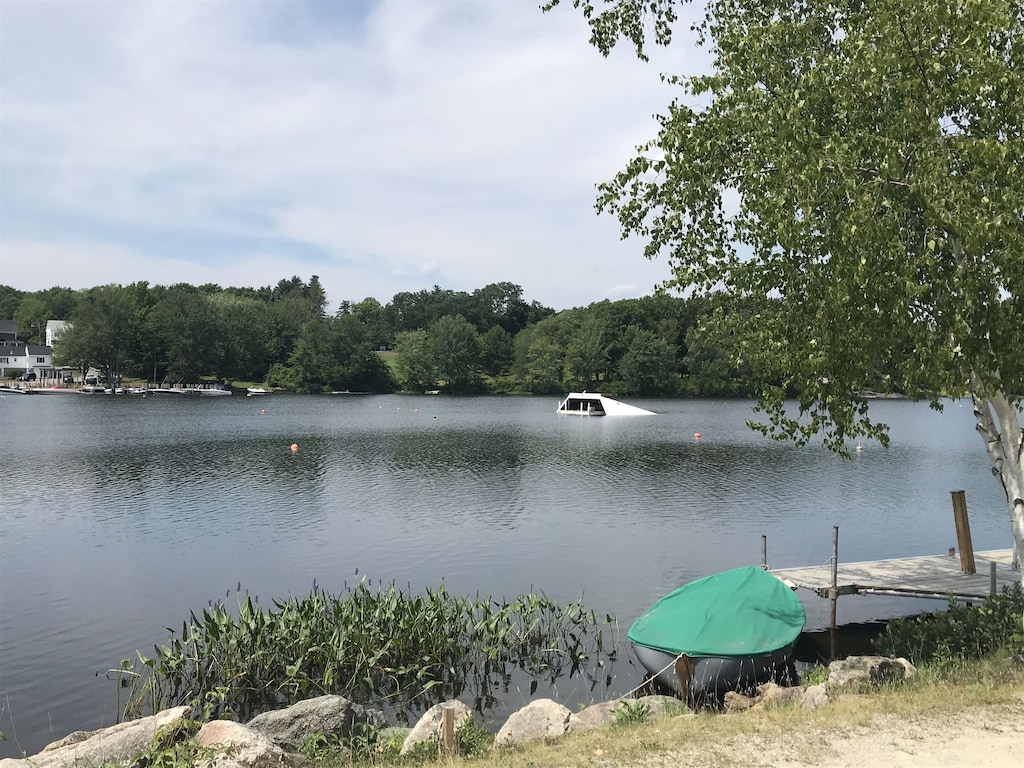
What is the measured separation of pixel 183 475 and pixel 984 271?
127 feet

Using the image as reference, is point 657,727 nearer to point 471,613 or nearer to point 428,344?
point 471,613

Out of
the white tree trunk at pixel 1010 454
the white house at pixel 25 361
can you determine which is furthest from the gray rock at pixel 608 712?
the white house at pixel 25 361

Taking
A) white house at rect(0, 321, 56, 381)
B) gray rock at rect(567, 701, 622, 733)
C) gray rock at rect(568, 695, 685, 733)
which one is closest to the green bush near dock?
gray rock at rect(568, 695, 685, 733)

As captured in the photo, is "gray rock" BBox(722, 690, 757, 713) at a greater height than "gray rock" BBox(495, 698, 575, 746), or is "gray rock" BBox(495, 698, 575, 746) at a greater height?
"gray rock" BBox(495, 698, 575, 746)

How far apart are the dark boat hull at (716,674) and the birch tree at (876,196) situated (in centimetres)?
468

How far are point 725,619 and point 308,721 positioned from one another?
8033 millimetres

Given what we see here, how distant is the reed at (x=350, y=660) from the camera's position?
1442 centimetres

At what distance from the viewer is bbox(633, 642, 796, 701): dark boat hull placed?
14391 millimetres

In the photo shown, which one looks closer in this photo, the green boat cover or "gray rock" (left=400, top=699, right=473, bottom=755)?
"gray rock" (left=400, top=699, right=473, bottom=755)

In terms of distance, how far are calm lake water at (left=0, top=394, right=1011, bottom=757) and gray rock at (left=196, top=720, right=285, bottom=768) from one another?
5699 millimetres

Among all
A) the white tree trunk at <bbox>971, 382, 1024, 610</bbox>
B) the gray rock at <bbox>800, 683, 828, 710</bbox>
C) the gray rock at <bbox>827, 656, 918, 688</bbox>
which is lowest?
the gray rock at <bbox>800, 683, 828, 710</bbox>

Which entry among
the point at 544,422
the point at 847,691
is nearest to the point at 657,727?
the point at 847,691

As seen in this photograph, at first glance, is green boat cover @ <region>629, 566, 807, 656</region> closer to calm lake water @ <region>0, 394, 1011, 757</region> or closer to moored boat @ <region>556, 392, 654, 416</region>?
calm lake water @ <region>0, 394, 1011, 757</region>

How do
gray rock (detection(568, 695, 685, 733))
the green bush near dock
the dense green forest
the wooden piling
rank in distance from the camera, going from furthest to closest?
1. the dense green forest
2. the green bush near dock
3. gray rock (detection(568, 695, 685, 733))
4. the wooden piling
